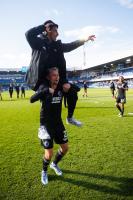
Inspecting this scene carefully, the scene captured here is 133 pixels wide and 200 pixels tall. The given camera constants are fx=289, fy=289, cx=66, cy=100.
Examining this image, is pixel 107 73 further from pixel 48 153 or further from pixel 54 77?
pixel 54 77

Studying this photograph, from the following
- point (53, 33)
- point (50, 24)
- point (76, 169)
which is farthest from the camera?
point (76, 169)

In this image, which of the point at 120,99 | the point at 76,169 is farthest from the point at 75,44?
the point at 120,99

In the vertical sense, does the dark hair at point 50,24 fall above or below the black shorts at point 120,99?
above

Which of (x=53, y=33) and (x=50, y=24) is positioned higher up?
(x=50, y=24)

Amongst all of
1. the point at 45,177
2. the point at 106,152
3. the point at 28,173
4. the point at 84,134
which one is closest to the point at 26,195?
the point at 45,177

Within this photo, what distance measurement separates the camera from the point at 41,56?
4.72 metres

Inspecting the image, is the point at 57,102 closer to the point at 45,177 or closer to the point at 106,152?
the point at 45,177

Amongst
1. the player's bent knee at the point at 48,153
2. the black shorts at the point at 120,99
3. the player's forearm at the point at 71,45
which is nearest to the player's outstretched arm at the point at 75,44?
the player's forearm at the point at 71,45

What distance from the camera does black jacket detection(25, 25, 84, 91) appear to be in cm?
469

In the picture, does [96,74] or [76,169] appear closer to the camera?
[76,169]

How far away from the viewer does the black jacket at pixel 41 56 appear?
4.69 m

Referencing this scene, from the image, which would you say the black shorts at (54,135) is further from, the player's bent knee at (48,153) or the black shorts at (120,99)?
the black shorts at (120,99)

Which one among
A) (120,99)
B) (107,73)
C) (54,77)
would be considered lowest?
(120,99)

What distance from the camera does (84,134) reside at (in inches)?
379
